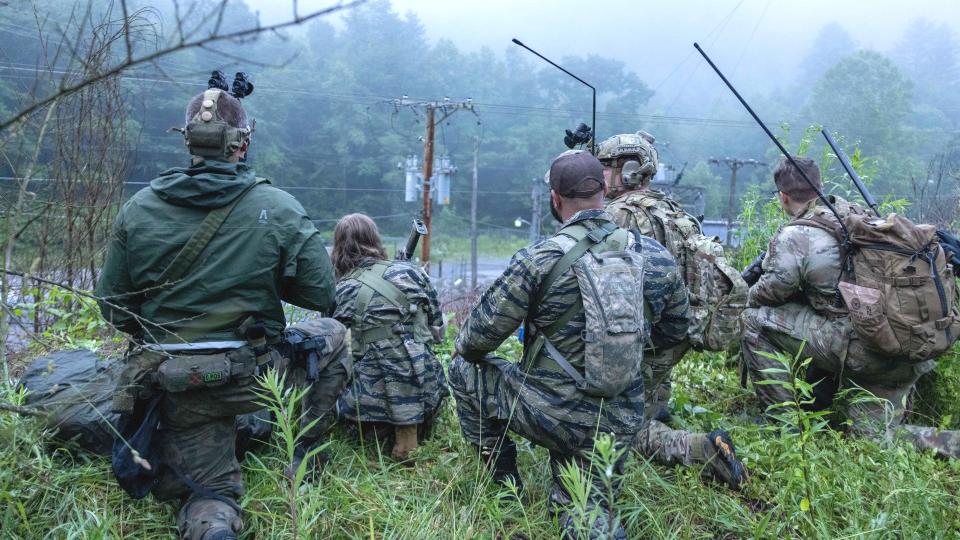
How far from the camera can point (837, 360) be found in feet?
14.5

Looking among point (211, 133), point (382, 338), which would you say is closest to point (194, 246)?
point (211, 133)

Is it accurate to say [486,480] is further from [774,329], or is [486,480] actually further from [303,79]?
[303,79]

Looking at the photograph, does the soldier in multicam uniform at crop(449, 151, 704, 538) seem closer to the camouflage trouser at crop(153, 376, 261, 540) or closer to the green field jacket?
the green field jacket

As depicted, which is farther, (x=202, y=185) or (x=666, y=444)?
(x=666, y=444)

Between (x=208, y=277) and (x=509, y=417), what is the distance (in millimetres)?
1527

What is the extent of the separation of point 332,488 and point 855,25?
138662mm

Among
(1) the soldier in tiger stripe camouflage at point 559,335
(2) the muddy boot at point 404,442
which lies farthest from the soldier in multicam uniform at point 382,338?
(1) the soldier in tiger stripe camouflage at point 559,335

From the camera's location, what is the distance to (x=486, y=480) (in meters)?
3.52

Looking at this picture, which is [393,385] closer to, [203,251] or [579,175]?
[203,251]

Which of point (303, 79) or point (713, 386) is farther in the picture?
point (303, 79)

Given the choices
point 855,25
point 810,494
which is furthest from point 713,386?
Answer: point 855,25

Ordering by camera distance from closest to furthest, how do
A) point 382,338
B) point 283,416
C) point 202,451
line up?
1. point 283,416
2. point 202,451
3. point 382,338

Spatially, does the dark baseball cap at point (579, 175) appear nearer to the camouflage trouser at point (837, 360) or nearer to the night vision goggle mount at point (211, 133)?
the night vision goggle mount at point (211, 133)

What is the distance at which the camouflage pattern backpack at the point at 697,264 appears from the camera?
4152 millimetres
